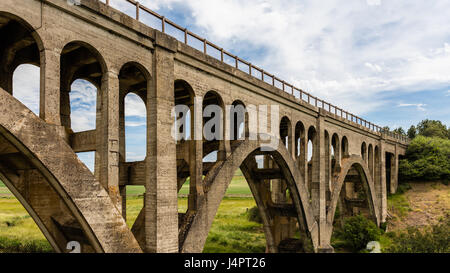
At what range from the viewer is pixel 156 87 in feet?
42.4

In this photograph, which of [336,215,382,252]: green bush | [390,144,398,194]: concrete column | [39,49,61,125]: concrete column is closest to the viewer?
[39,49,61,125]: concrete column

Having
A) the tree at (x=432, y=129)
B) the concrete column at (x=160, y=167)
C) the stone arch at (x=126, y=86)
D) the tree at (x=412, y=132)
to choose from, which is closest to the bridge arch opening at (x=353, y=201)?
the stone arch at (x=126, y=86)

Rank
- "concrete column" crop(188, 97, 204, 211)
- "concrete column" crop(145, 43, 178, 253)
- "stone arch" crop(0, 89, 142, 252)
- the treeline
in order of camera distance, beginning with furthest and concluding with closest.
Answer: the treeline
"concrete column" crop(188, 97, 204, 211)
"concrete column" crop(145, 43, 178, 253)
"stone arch" crop(0, 89, 142, 252)

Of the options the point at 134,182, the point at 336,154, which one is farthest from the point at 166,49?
the point at 336,154

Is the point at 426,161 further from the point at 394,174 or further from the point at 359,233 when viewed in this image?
the point at 359,233

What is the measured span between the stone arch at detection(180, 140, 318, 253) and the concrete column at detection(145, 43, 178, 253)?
5.00 feet

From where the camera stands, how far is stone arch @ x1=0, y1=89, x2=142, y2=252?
28.8ft

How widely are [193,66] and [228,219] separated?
114ft

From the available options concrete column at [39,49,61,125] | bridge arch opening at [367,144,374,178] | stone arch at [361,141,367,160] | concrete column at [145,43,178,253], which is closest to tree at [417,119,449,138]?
bridge arch opening at [367,144,374,178]

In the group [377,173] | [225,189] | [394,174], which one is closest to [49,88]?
[225,189]

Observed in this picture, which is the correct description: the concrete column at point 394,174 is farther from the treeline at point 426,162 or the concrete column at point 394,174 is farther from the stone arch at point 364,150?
the stone arch at point 364,150

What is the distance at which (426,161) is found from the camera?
157 ft

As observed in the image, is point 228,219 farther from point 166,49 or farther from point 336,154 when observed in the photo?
point 166,49

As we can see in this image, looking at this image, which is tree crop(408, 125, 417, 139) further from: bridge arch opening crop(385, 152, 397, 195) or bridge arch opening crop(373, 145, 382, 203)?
bridge arch opening crop(373, 145, 382, 203)
